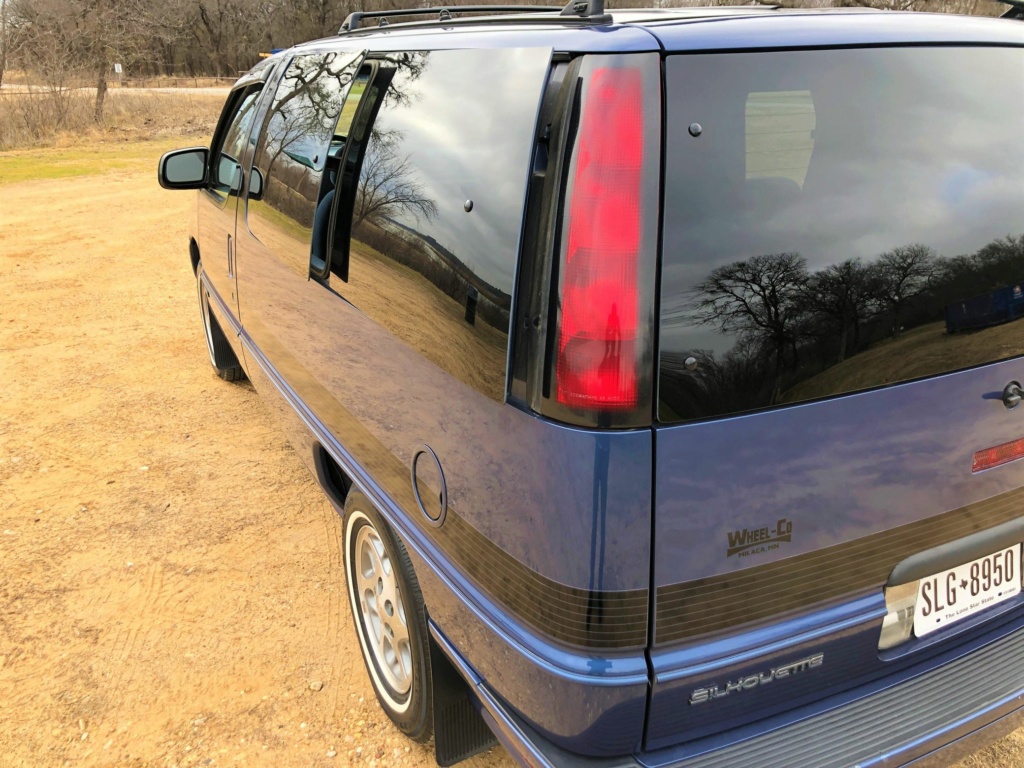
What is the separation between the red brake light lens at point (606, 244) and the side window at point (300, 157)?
122 centimetres

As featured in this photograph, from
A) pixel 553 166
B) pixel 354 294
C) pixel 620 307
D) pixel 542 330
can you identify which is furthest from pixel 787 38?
pixel 354 294

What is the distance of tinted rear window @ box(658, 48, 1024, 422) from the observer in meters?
1.42

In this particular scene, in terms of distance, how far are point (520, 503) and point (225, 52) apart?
68141 mm

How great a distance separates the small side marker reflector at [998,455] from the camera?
174cm

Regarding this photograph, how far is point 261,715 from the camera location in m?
2.58

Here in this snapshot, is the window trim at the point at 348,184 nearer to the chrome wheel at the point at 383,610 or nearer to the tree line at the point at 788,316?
the chrome wheel at the point at 383,610

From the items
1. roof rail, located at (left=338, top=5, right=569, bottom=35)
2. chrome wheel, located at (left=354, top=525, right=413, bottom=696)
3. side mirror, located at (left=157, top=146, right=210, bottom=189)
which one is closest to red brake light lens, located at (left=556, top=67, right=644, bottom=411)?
roof rail, located at (left=338, top=5, right=569, bottom=35)

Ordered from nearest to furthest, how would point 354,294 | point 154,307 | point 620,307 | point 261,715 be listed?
point 620,307 < point 354,294 < point 261,715 < point 154,307

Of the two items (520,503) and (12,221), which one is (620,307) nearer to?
(520,503)

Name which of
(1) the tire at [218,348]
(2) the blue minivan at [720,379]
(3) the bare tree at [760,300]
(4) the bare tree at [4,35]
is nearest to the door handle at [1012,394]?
(2) the blue minivan at [720,379]

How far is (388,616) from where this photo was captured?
2.44 meters

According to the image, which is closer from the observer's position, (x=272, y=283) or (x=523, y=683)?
(x=523, y=683)

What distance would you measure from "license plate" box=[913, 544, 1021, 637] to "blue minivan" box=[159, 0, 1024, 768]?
0.03 ft

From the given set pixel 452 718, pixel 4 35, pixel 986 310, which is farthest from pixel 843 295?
pixel 4 35
